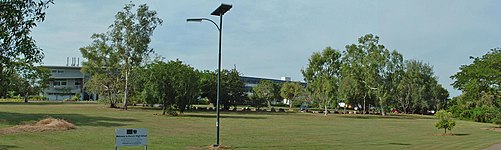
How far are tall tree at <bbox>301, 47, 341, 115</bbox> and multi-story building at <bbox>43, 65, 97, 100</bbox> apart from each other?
68.3 meters

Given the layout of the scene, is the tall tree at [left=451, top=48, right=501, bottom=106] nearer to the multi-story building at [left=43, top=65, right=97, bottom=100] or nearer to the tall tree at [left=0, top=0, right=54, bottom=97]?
→ the tall tree at [left=0, top=0, right=54, bottom=97]

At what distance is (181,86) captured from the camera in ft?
146

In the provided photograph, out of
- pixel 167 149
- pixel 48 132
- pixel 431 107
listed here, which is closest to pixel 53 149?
pixel 167 149

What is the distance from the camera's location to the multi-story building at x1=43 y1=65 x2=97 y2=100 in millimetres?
114875

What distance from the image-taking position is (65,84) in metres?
117

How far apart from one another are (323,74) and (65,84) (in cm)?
7749

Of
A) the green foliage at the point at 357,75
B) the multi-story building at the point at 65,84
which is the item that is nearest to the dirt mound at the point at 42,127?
the green foliage at the point at 357,75

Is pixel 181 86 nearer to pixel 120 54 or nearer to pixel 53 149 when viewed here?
pixel 120 54

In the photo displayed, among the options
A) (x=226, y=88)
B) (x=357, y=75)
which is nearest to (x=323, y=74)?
(x=357, y=75)

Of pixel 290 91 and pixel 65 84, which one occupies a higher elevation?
pixel 65 84

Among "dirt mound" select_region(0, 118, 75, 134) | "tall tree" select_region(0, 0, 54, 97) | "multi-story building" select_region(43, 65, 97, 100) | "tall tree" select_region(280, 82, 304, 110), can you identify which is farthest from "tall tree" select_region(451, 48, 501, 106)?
"multi-story building" select_region(43, 65, 97, 100)

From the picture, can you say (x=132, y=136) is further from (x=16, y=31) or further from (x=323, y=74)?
(x=323, y=74)

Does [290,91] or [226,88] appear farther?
[290,91]

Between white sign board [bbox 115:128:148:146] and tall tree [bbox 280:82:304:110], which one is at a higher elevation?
tall tree [bbox 280:82:304:110]
